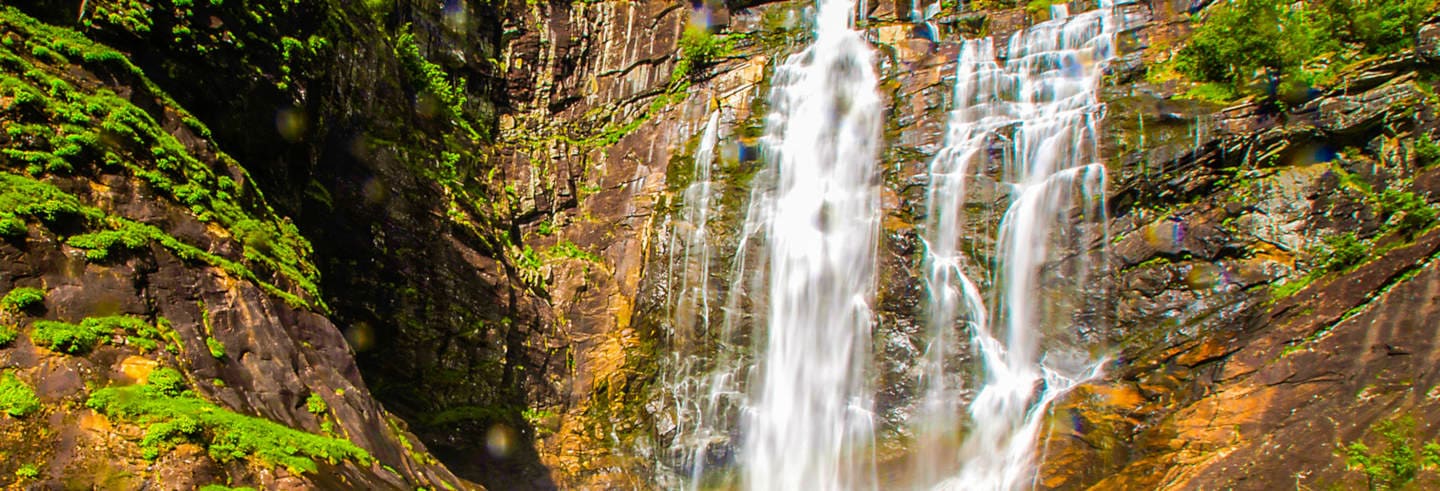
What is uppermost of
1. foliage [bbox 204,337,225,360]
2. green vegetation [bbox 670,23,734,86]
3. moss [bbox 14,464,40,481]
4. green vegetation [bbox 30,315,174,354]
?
green vegetation [bbox 670,23,734,86]

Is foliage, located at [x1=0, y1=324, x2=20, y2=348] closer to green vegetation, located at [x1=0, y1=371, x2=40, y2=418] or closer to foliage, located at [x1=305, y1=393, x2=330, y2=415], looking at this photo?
green vegetation, located at [x1=0, y1=371, x2=40, y2=418]

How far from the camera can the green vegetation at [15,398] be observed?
6.86 meters

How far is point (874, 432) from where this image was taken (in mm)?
16438

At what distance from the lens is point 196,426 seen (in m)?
7.49

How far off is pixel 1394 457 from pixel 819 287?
10126mm

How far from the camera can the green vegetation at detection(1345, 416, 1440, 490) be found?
9.72 metres

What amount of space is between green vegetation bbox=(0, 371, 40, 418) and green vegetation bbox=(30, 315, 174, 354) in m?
0.49

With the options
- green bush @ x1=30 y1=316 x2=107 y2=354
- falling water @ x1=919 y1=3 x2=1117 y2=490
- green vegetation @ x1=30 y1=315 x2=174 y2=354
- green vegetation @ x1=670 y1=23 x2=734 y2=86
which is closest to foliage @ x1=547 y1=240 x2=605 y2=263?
green vegetation @ x1=670 y1=23 x2=734 y2=86

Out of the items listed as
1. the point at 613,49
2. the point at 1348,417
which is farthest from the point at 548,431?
the point at 1348,417

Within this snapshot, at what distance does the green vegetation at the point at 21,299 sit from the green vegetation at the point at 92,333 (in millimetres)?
199

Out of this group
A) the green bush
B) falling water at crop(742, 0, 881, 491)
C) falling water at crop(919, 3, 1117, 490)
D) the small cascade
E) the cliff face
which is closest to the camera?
the green bush

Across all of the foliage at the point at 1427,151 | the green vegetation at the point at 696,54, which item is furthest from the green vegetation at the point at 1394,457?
the green vegetation at the point at 696,54

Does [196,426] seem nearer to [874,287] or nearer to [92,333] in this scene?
[92,333]

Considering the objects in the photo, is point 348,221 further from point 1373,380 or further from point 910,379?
point 1373,380
